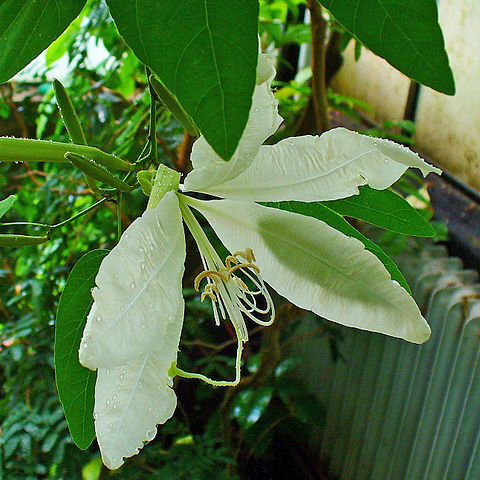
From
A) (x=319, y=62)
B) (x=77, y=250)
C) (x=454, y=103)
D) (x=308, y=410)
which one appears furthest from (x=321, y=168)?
(x=308, y=410)

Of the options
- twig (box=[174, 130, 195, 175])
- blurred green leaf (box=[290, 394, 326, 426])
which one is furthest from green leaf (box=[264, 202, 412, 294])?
blurred green leaf (box=[290, 394, 326, 426])

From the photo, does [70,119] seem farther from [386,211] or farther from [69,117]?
[386,211]

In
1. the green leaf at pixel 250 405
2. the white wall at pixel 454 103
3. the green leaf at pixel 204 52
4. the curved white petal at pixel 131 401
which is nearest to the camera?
the green leaf at pixel 204 52

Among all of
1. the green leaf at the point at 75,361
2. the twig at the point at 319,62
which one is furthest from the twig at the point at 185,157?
the green leaf at the point at 75,361

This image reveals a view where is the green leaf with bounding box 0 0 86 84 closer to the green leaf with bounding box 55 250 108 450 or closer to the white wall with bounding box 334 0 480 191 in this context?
the green leaf with bounding box 55 250 108 450

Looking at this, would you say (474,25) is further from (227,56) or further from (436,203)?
(227,56)

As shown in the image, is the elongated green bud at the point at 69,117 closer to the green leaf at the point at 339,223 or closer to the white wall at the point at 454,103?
the green leaf at the point at 339,223

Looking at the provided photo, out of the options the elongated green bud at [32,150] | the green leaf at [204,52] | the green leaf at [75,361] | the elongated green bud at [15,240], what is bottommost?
the green leaf at [75,361]
